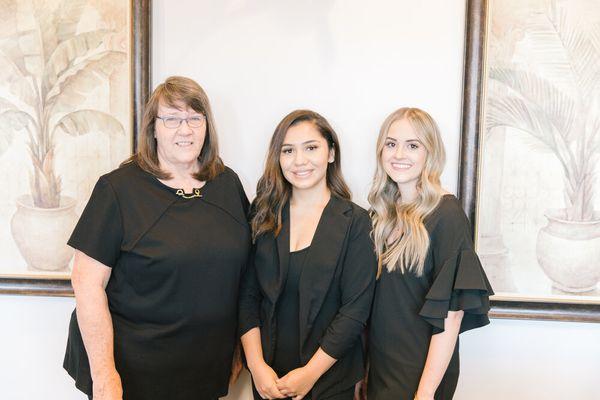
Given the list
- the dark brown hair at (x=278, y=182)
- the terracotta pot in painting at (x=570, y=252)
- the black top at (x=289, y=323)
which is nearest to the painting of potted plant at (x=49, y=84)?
the dark brown hair at (x=278, y=182)

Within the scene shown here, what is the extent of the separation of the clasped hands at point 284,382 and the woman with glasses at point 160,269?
0.50ft

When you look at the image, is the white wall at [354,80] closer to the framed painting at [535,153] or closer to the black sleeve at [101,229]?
the framed painting at [535,153]

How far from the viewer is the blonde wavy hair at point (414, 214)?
150 cm

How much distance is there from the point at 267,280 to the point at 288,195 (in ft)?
1.06

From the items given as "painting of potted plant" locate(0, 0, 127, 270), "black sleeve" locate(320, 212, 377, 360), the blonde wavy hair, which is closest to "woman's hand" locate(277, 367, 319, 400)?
"black sleeve" locate(320, 212, 377, 360)

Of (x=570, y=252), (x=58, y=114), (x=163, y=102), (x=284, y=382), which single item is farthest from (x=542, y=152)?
(x=58, y=114)

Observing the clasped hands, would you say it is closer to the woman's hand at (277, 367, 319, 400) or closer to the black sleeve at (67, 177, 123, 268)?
the woman's hand at (277, 367, 319, 400)

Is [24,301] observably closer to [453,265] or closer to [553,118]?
[453,265]

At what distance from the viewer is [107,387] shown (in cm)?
142

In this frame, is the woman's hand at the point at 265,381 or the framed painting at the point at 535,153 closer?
the woman's hand at the point at 265,381

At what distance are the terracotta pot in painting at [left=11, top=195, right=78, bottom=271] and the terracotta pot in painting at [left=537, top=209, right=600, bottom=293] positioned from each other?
1973mm

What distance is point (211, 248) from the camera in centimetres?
150

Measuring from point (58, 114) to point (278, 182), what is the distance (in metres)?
1.03

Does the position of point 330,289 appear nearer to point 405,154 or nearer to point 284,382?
point 284,382
